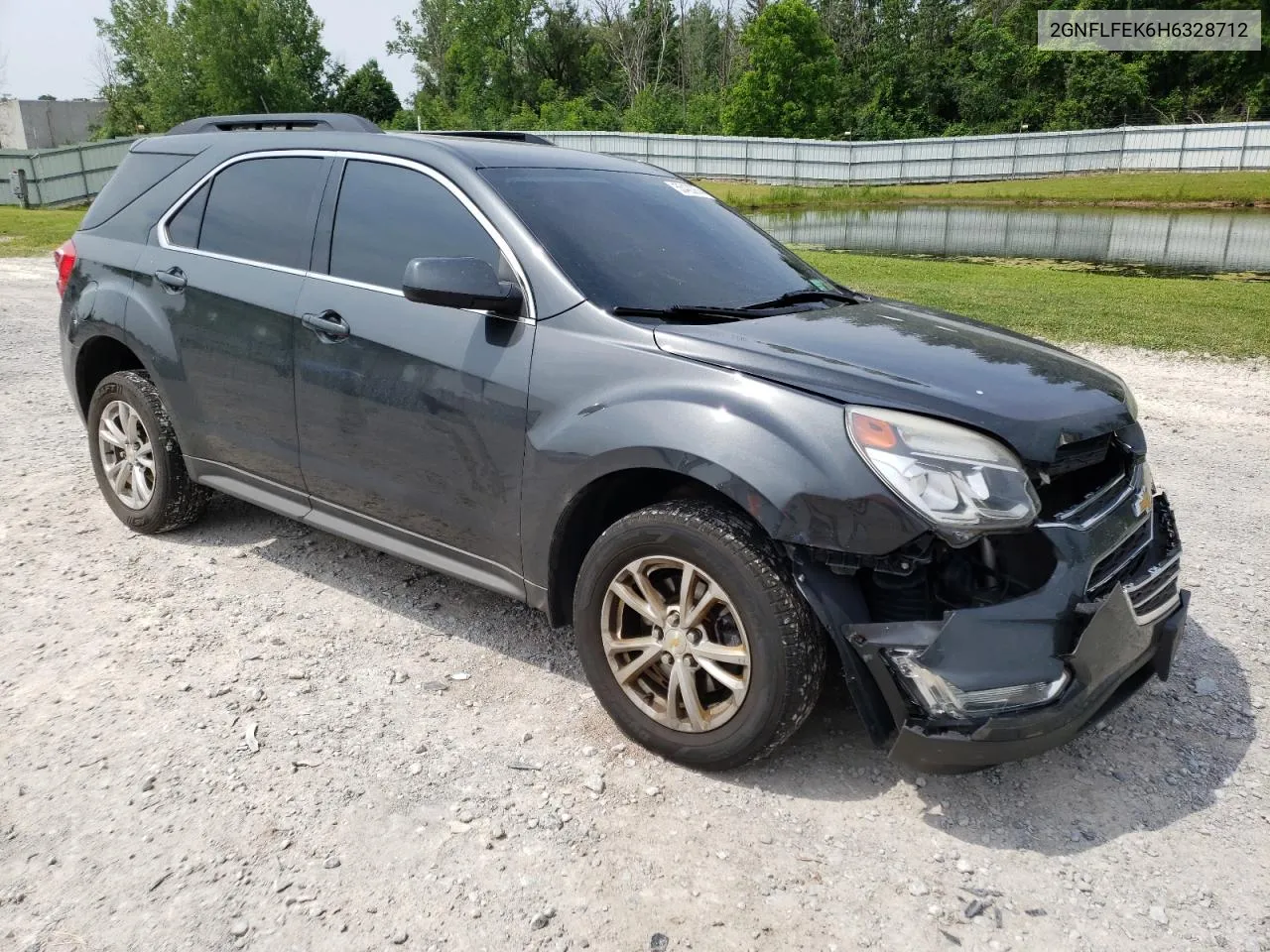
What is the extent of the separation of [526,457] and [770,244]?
1751 mm

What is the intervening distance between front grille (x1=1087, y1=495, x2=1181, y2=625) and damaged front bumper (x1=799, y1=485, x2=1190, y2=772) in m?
0.02

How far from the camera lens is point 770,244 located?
4387 mm

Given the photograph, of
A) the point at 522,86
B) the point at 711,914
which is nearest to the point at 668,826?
the point at 711,914

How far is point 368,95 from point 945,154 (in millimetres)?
53390

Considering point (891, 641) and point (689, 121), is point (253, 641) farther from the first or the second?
point (689, 121)

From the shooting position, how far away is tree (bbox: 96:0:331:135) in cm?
6788

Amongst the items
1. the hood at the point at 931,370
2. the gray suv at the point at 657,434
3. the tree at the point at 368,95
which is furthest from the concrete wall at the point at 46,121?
the hood at the point at 931,370

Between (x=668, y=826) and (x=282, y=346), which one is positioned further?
(x=282, y=346)

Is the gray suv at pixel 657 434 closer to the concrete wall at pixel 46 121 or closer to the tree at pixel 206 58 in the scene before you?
the tree at pixel 206 58

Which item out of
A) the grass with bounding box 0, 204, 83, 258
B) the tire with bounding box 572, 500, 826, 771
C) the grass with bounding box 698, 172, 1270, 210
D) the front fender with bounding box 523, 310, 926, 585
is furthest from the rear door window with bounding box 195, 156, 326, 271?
the grass with bounding box 698, 172, 1270, 210

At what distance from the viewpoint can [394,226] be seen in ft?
12.3

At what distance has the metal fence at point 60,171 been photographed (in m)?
29.5

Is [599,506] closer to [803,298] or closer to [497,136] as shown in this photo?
[803,298]

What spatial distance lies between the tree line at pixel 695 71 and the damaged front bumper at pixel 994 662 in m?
52.4
